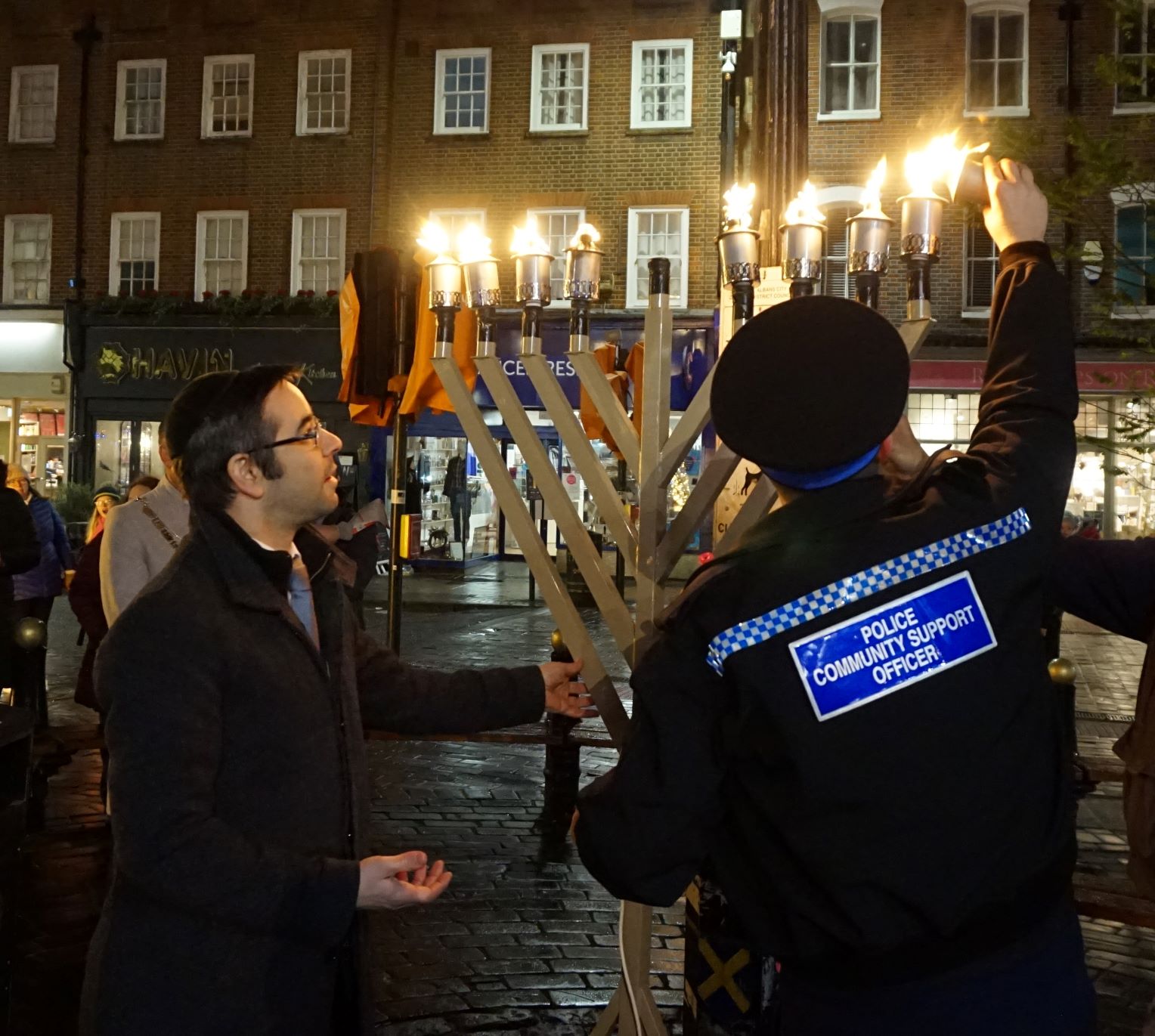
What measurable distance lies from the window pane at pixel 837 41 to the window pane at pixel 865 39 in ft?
0.59

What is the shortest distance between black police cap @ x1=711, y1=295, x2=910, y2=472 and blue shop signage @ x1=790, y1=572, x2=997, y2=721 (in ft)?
0.76

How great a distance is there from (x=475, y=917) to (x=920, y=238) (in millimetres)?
3609

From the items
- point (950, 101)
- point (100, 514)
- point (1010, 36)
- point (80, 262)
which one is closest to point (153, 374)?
point (80, 262)

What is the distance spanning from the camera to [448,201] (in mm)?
21031

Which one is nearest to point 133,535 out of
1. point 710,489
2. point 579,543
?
point 579,543

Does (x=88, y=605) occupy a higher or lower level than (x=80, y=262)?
lower

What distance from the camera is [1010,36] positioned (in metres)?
19.0

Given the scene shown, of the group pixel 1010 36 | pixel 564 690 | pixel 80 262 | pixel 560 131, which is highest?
pixel 1010 36

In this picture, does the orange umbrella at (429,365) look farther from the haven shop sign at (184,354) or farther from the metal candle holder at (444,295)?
the haven shop sign at (184,354)

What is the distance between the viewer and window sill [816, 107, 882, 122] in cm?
1938

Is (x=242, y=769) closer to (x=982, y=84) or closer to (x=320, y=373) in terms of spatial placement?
(x=320, y=373)

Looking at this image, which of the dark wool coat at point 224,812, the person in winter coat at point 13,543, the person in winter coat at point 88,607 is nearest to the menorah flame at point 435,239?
the dark wool coat at point 224,812

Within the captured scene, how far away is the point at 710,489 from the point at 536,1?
20687 mm

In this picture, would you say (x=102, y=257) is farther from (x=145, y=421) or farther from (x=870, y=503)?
(x=870, y=503)
